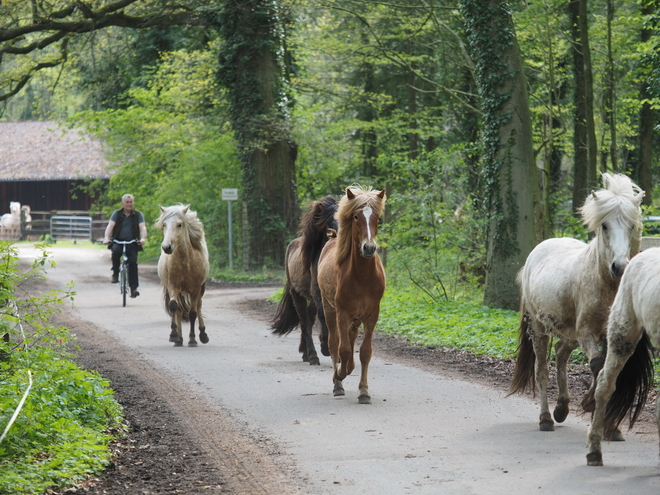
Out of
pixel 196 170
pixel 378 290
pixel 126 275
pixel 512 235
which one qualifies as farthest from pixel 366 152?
pixel 378 290

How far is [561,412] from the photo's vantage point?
751 centimetres

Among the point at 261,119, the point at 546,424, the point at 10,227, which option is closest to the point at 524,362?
the point at 546,424

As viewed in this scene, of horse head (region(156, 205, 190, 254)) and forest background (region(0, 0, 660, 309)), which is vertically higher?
forest background (region(0, 0, 660, 309))

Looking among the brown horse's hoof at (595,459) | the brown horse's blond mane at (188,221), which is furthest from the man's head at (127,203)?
the brown horse's hoof at (595,459)

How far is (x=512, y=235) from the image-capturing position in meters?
15.6

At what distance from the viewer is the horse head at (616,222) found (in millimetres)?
6590

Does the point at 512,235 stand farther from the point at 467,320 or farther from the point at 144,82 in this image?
the point at 144,82

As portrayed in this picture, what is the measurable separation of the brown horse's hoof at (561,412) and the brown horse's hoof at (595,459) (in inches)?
59.9

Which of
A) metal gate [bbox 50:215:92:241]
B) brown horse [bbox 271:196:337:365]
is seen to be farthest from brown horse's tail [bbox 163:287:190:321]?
metal gate [bbox 50:215:92:241]

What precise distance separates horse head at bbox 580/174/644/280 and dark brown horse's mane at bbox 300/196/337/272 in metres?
4.81

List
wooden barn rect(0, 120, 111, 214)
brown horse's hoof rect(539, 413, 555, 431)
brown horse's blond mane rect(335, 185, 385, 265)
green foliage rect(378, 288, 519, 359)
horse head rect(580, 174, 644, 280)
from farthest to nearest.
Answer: wooden barn rect(0, 120, 111, 214), green foliage rect(378, 288, 519, 359), brown horse's blond mane rect(335, 185, 385, 265), brown horse's hoof rect(539, 413, 555, 431), horse head rect(580, 174, 644, 280)

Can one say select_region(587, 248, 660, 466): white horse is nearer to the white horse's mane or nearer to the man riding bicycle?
the white horse's mane

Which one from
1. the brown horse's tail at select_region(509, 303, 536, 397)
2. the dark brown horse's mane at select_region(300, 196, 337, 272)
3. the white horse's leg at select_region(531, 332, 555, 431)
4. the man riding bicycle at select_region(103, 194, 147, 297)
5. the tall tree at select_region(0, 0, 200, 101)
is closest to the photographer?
the white horse's leg at select_region(531, 332, 555, 431)

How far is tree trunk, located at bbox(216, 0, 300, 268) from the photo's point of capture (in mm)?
26469
